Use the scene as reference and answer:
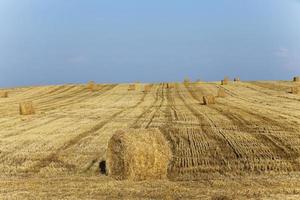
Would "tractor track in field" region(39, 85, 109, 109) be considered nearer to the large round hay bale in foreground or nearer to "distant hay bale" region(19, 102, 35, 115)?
"distant hay bale" region(19, 102, 35, 115)

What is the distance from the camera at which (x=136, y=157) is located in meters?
13.2

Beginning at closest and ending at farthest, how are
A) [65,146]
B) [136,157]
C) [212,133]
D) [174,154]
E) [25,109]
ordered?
[136,157] → [174,154] → [65,146] → [212,133] → [25,109]

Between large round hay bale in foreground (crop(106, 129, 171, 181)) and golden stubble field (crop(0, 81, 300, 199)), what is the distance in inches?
14.2

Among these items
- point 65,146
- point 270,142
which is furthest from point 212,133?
point 65,146

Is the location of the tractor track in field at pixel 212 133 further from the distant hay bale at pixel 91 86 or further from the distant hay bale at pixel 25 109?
the distant hay bale at pixel 91 86

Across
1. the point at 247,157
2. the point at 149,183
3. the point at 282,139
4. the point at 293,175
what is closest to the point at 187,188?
A: the point at 149,183

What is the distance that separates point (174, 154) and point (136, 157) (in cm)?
336

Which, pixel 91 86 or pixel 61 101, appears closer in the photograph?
pixel 61 101

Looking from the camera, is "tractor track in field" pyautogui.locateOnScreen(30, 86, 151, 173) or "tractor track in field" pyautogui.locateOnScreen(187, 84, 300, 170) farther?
"tractor track in field" pyautogui.locateOnScreen(187, 84, 300, 170)

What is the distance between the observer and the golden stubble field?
39.1 feet

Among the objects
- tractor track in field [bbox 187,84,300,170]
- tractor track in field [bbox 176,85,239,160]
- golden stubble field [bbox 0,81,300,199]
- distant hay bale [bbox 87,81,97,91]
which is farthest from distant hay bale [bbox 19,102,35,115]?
distant hay bale [bbox 87,81,97,91]

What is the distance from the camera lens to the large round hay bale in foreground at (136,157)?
43.4 feet

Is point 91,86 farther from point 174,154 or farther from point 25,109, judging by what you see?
point 174,154

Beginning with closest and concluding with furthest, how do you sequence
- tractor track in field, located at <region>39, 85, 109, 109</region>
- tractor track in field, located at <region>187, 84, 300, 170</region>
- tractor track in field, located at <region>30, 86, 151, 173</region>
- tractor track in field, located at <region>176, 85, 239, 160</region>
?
tractor track in field, located at <region>30, 86, 151, 173</region> → tractor track in field, located at <region>187, 84, 300, 170</region> → tractor track in field, located at <region>176, 85, 239, 160</region> → tractor track in field, located at <region>39, 85, 109, 109</region>
